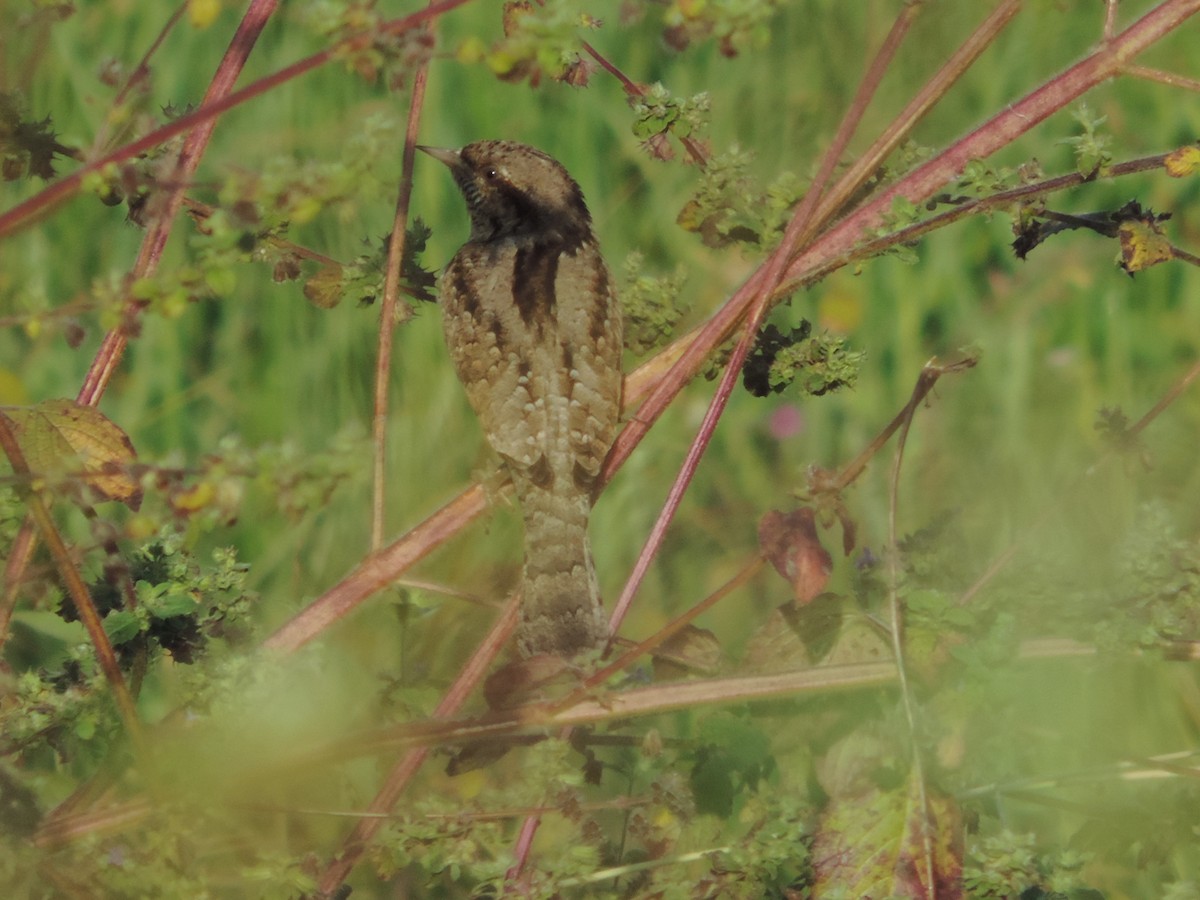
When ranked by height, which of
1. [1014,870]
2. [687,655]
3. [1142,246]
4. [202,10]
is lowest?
[1014,870]

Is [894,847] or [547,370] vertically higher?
[547,370]

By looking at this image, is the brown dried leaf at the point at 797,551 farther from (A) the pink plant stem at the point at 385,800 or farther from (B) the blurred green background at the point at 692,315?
(B) the blurred green background at the point at 692,315

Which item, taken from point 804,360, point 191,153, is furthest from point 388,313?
point 804,360

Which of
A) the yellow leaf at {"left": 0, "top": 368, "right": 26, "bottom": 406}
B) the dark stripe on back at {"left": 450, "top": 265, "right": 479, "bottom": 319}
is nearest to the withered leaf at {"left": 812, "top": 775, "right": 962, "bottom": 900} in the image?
the dark stripe on back at {"left": 450, "top": 265, "right": 479, "bottom": 319}

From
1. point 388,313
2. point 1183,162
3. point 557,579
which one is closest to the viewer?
point 1183,162

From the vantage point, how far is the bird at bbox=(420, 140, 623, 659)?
3518 mm

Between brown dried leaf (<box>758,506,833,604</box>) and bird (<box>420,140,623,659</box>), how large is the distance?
0.77 m

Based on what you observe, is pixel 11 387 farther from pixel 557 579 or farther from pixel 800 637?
pixel 800 637

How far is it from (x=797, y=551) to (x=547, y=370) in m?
1.43

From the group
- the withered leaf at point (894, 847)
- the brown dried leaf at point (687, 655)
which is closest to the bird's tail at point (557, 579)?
the brown dried leaf at point (687, 655)

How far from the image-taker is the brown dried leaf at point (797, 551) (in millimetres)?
2449

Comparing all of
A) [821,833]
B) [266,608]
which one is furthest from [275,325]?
[821,833]

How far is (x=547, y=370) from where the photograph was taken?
379 cm

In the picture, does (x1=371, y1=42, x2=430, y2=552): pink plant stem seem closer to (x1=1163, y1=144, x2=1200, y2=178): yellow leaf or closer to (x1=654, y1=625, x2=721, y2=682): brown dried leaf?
(x1=654, y1=625, x2=721, y2=682): brown dried leaf
